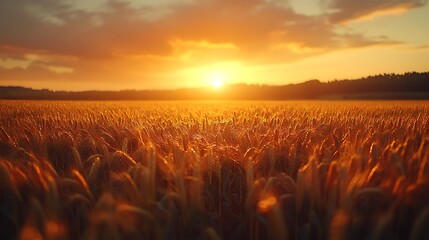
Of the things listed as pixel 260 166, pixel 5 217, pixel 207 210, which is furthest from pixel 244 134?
pixel 5 217

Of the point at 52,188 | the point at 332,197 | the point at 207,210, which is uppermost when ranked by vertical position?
the point at 52,188

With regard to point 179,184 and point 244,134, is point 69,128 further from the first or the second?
point 179,184

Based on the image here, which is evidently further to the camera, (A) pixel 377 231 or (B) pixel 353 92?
(B) pixel 353 92

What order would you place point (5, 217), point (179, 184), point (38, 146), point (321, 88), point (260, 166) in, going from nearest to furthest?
point (179, 184), point (5, 217), point (260, 166), point (38, 146), point (321, 88)

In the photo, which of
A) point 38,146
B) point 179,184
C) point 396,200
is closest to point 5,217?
point 179,184

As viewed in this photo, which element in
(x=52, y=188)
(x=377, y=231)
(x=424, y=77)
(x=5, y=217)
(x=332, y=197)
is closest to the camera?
(x=377, y=231)

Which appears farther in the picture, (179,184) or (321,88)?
(321,88)

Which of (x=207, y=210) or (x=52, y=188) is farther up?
(x=52, y=188)

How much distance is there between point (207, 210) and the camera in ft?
8.91

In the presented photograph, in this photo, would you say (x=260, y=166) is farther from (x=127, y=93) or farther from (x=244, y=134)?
(x=127, y=93)

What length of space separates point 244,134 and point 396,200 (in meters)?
2.32

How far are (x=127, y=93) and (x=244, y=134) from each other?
5740 cm

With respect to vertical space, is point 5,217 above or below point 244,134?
below

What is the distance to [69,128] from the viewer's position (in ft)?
18.9
